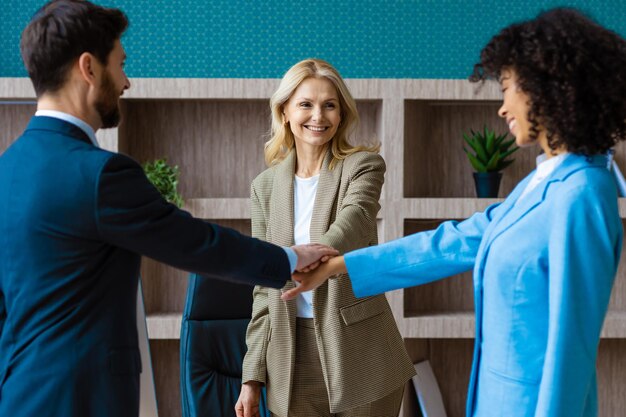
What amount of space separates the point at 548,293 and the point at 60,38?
1052 millimetres

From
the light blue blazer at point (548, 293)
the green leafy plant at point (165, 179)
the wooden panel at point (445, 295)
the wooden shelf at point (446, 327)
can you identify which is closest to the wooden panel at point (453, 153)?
the wooden panel at point (445, 295)

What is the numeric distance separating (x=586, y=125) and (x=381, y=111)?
196cm

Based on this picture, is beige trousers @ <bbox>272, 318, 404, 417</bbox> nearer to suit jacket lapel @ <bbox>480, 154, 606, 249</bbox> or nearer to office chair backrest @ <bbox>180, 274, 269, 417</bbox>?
office chair backrest @ <bbox>180, 274, 269, 417</bbox>

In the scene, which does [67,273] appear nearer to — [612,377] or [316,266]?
[316,266]

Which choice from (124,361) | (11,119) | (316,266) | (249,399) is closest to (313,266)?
(316,266)

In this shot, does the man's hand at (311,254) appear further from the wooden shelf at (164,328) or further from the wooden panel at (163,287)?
the wooden panel at (163,287)

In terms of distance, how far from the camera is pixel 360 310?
6.88 ft

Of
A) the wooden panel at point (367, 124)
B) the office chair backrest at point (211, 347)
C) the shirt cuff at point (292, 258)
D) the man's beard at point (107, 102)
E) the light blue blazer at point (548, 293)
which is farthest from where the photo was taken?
the wooden panel at point (367, 124)

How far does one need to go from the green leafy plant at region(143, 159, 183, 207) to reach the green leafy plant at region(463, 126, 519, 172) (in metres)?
1.26

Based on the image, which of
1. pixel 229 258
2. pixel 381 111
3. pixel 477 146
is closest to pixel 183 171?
pixel 381 111

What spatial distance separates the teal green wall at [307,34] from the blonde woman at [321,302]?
1.37 meters

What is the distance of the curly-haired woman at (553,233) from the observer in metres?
1.35

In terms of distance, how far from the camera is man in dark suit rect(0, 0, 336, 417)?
1.46 meters

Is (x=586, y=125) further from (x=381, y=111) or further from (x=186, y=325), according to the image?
(x=381, y=111)
